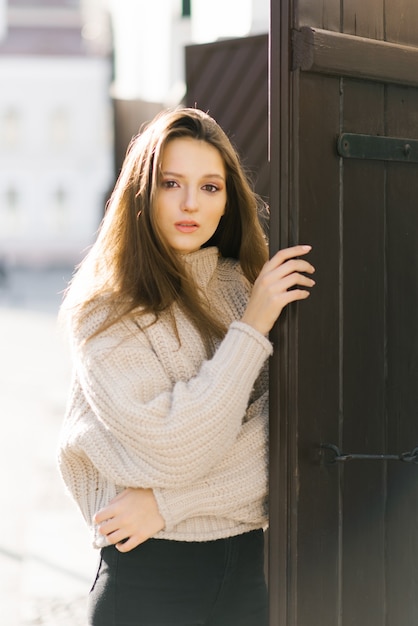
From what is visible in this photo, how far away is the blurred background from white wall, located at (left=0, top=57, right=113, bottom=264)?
0.04 m

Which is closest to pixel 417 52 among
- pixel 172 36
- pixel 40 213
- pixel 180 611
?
pixel 180 611

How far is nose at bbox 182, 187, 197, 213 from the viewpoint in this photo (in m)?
2.43

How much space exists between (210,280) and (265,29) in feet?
11.3

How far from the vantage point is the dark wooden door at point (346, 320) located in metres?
2.32

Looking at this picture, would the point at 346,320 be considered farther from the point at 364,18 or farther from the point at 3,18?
the point at 3,18

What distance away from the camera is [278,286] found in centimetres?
A: 231

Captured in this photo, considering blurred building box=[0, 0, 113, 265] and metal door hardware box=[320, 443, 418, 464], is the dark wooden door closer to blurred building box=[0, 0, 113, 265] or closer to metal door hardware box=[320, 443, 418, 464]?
metal door hardware box=[320, 443, 418, 464]

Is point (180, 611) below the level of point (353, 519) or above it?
below

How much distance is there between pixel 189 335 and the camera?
244 centimetres

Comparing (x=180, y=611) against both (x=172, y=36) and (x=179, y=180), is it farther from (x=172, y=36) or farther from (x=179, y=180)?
(x=172, y=36)

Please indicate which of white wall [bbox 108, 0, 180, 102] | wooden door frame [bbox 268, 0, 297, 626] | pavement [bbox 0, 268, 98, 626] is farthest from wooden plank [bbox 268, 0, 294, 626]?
white wall [bbox 108, 0, 180, 102]

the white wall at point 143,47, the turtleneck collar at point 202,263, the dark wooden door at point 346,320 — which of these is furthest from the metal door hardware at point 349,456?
the white wall at point 143,47

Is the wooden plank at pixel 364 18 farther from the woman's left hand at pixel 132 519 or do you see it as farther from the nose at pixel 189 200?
the woman's left hand at pixel 132 519

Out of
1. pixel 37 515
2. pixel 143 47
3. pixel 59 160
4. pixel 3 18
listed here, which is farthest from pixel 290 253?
pixel 3 18
